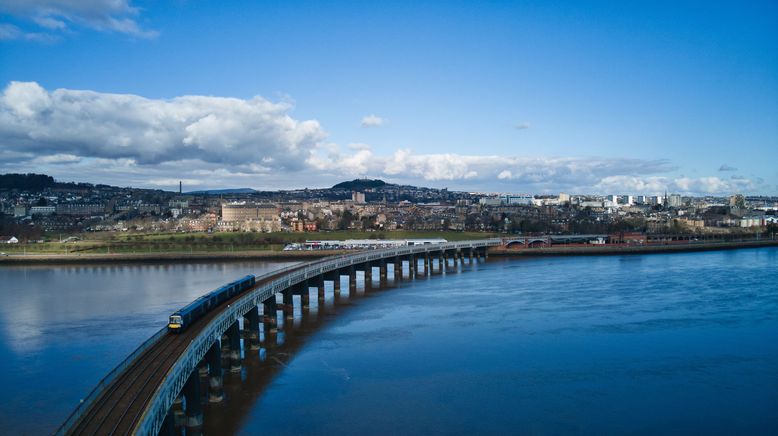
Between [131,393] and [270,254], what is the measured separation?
5374 cm

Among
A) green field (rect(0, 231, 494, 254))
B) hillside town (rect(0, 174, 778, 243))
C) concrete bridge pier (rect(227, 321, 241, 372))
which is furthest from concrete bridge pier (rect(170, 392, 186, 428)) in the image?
hillside town (rect(0, 174, 778, 243))

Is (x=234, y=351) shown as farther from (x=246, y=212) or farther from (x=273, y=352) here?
(x=246, y=212)

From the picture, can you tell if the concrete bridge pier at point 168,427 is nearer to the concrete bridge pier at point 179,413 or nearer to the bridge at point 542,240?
the concrete bridge pier at point 179,413

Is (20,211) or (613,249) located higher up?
(20,211)

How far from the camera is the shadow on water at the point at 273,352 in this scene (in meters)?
16.2

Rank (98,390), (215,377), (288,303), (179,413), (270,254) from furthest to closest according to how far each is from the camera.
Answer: (270,254) → (288,303) → (215,377) → (179,413) → (98,390)

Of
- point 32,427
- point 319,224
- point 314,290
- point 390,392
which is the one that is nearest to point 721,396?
point 390,392

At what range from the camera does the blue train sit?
17.5m

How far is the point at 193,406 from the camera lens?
48.9 ft

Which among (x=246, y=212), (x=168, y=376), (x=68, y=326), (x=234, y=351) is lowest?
(x=68, y=326)

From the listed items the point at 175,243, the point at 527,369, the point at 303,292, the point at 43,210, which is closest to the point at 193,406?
the point at 527,369

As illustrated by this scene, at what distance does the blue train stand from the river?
2354mm

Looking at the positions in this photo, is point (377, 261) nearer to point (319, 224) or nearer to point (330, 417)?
point (330, 417)

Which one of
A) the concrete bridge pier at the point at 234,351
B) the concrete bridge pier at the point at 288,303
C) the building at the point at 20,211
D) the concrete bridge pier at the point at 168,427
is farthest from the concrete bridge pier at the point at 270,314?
the building at the point at 20,211
